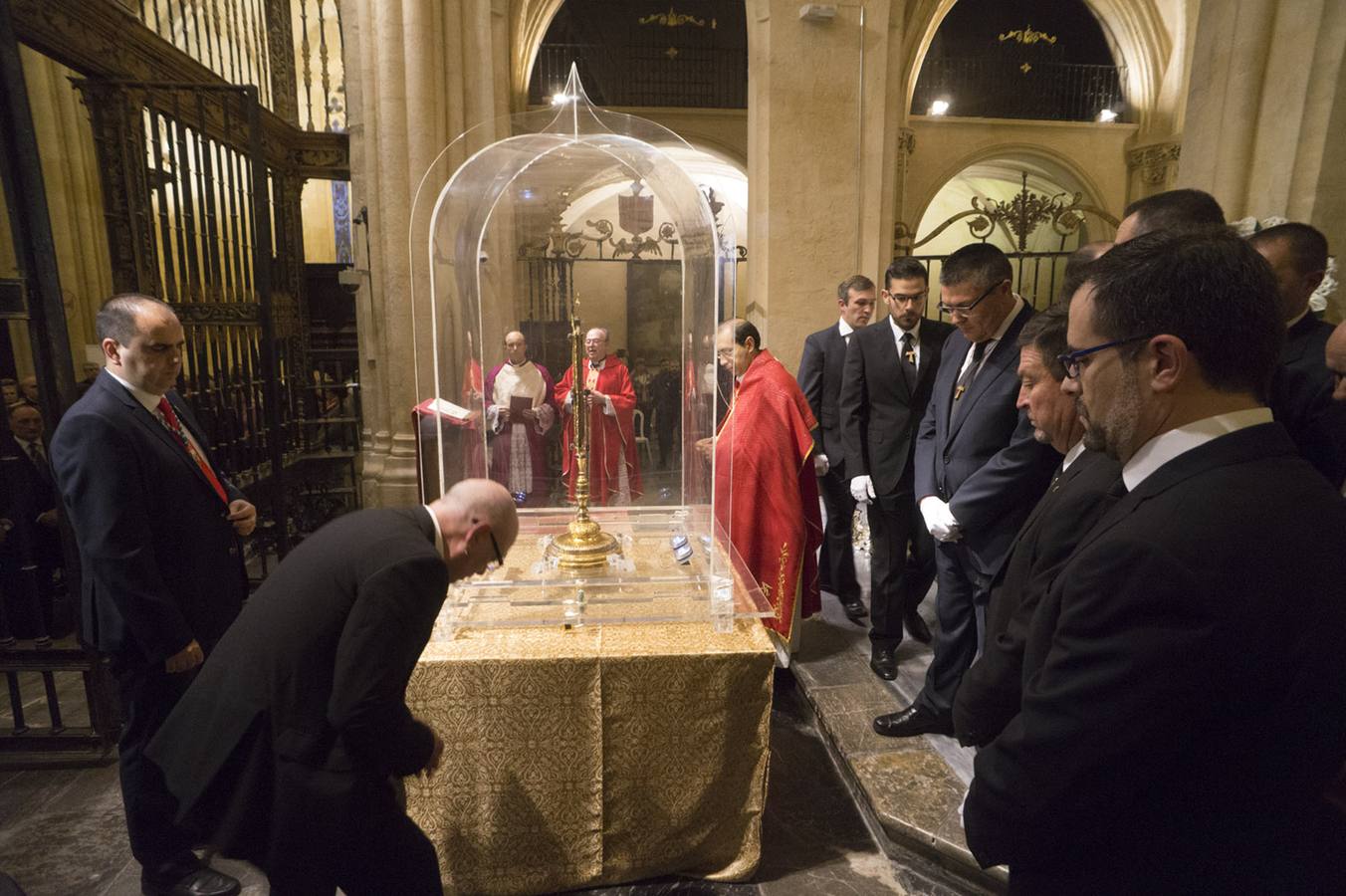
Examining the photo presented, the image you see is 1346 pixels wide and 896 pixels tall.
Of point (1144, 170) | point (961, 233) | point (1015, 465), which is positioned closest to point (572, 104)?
point (1015, 465)

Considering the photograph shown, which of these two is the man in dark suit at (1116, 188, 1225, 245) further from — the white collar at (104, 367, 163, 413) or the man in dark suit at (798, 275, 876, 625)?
the white collar at (104, 367, 163, 413)

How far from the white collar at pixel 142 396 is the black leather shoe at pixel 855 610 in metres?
3.74

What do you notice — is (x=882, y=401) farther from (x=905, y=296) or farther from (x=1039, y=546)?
(x=1039, y=546)

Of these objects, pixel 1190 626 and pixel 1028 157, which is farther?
pixel 1028 157

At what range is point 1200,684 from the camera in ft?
3.37

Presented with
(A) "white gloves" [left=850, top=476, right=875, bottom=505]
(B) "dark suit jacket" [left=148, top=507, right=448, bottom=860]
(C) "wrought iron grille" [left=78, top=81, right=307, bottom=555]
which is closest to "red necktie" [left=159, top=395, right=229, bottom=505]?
(B) "dark suit jacket" [left=148, top=507, right=448, bottom=860]

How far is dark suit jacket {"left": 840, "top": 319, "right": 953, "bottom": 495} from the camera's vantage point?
12.7 feet

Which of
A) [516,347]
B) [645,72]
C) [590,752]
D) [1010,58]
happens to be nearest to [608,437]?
[516,347]

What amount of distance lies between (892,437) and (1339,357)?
1974 mm

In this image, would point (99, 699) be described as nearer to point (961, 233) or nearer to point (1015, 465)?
point (1015, 465)

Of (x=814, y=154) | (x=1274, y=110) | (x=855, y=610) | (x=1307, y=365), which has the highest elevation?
(x=814, y=154)

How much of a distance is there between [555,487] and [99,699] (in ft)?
7.47

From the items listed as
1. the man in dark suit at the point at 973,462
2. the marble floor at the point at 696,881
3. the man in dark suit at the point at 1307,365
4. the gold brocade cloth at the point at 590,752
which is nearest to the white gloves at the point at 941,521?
the man in dark suit at the point at 973,462

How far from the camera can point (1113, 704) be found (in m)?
1.07
